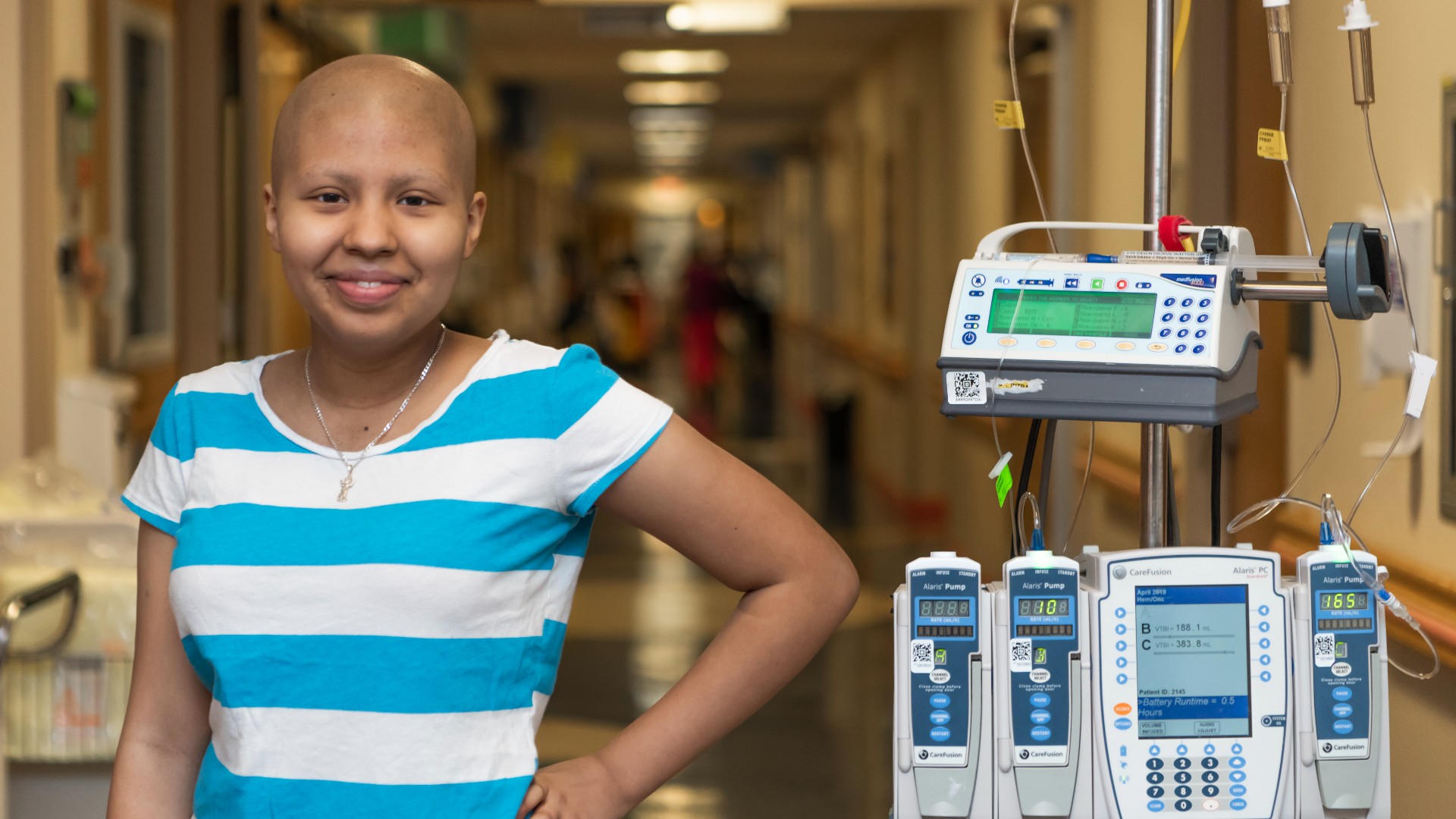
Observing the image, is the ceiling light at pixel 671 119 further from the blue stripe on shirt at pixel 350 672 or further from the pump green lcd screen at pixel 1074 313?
the blue stripe on shirt at pixel 350 672

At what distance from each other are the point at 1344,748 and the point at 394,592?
87cm

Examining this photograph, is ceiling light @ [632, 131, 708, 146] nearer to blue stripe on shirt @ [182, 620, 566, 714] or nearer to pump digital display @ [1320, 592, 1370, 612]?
pump digital display @ [1320, 592, 1370, 612]

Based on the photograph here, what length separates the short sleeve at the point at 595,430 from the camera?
4.30 feet

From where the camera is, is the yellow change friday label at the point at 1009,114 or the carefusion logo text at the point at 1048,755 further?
the yellow change friday label at the point at 1009,114

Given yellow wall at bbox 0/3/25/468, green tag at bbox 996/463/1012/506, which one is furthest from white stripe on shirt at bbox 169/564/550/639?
yellow wall at bbox 0/3/25/468

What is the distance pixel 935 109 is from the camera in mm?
8500

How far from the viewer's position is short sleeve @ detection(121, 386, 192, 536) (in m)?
1.35

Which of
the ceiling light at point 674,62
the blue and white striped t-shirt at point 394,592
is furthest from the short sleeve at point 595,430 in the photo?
the ceiling light at point 674,62

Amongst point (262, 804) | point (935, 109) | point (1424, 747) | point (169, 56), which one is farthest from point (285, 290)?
point (262, 804)

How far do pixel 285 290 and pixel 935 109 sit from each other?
3.86m

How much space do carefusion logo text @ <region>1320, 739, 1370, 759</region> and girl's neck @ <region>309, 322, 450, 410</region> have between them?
35.1 inches

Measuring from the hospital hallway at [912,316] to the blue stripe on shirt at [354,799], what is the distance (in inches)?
18.0

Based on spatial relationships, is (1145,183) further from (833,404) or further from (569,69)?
(569,69)


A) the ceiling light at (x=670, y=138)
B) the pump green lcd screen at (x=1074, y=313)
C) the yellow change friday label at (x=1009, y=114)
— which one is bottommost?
the pump green lcd screen at (x=1074, y=313)
